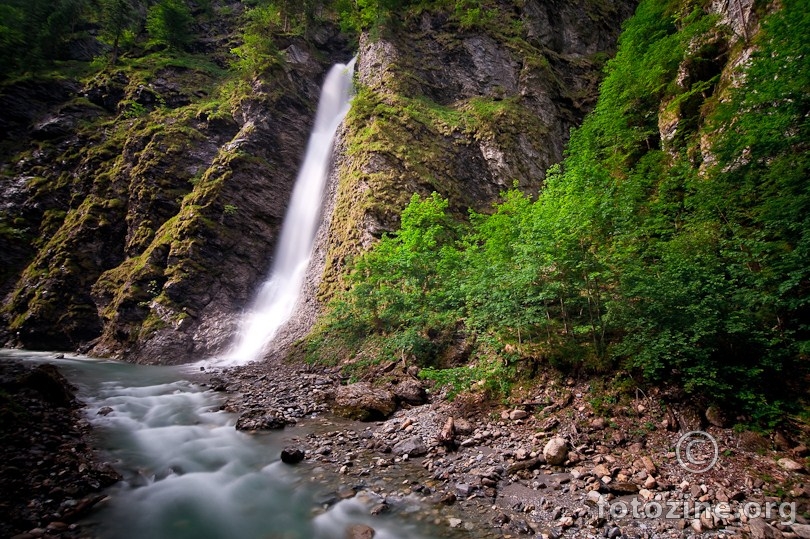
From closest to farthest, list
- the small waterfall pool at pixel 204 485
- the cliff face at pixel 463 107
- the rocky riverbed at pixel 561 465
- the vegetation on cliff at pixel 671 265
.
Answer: the rocky riverbed at pixel 561 465
the small waterfall pool at pixel 204 485
the vegetation on cliff at pixel 671 265
the cliff face at pixel 463 107

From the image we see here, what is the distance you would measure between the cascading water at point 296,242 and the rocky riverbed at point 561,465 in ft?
34.7

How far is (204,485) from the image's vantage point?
21.5ft

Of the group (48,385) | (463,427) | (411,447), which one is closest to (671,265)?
(463,427)

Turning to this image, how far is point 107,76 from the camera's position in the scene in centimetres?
3183

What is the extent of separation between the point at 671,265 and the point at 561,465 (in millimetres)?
3937

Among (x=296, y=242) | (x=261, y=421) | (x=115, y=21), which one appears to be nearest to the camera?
(x=261, y=421)

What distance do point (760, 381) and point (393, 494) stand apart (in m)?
5.90

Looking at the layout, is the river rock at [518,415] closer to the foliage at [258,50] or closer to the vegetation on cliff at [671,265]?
the vegetation on cliff at [671,265]

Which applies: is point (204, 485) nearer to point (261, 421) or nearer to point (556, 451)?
point (261, 421)

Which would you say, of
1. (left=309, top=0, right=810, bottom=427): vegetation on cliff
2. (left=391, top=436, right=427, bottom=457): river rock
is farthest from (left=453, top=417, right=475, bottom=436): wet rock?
(left=309, top=0, right=810, bottom=427): vegetation on cliff

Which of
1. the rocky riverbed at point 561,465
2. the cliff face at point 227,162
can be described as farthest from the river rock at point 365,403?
the cliff face at point 227,162

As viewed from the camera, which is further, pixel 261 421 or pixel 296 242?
pixel 296 242

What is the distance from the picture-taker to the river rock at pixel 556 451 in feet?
18.2

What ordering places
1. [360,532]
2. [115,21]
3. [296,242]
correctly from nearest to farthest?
Result: [360,532], [296,242], [115,21]
